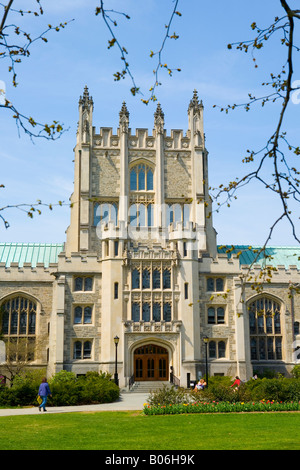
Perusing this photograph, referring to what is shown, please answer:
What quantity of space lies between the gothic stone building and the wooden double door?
0.07 metres

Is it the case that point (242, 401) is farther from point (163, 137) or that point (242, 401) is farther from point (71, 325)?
point (163, 137)

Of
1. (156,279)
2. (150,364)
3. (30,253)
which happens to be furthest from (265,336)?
(30,253)

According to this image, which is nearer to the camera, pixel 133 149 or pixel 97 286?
pixel 97 286

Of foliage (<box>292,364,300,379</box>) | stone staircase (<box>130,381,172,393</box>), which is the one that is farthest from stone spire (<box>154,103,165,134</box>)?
foliage (<box>292,364,300,379</box>)

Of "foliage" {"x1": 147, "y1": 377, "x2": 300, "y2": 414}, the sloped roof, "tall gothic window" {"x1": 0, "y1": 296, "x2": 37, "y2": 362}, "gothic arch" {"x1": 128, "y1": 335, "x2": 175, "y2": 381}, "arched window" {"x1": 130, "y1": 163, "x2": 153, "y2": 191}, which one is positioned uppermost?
"arched window" {"x1": 130, "y1": 163, "x2": 153, "y2": 191}

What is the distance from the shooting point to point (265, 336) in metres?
43.1

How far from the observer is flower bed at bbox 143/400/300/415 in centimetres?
1981

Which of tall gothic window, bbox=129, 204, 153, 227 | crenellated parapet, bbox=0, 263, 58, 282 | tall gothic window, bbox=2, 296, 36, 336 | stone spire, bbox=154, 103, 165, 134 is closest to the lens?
tall gothic window, bbox=2, 296, 36, 336

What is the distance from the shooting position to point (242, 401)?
22469 mm

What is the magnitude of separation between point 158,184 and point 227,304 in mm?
11530

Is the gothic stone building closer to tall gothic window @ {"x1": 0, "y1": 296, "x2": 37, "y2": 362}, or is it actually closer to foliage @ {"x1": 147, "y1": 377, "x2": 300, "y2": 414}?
tall gothic window @ {"x1": 0, "y1": 296, "x2": 37, "y2": 362}

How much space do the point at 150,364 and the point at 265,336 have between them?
963 cm

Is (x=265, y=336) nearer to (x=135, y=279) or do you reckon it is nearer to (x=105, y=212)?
(x=135, y=279)
